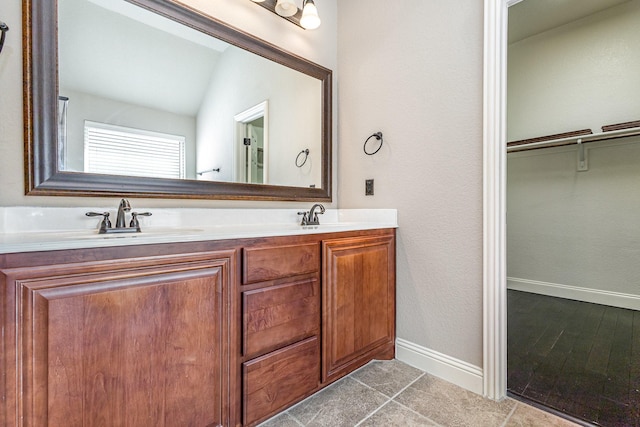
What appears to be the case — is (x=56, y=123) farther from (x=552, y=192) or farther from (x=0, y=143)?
(x=552, y=192)

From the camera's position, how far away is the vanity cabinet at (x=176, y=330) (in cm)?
73

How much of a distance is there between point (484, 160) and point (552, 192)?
7.35ft

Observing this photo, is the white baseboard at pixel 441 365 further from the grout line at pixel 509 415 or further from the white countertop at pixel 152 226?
the white countertop at pixel 152 226

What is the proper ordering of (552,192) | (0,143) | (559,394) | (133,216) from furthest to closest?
1. (552,192)
2. (559,394)
3. (133,216)
4. (0,143)

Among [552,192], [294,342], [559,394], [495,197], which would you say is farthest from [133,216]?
[552,192]

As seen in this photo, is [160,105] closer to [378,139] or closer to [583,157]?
[378,139]

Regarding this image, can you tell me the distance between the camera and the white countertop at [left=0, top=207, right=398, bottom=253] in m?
0.80

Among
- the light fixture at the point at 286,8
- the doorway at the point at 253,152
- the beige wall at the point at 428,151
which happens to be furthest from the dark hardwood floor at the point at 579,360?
the light fixture at the point at 286,8

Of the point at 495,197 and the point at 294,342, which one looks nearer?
the point at 294,342

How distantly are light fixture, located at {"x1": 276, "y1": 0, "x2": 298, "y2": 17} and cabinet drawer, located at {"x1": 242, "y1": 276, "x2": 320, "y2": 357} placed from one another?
63.3 inches

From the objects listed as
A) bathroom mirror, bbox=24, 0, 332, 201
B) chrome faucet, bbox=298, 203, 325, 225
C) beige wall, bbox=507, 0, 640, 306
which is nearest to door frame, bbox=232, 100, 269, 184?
bathroom mirror, bbox=24, 0, 332, 201

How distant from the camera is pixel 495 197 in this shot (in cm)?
142

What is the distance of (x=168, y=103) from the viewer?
1.44 metres

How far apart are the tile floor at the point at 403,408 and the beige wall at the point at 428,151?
8.3 inches
